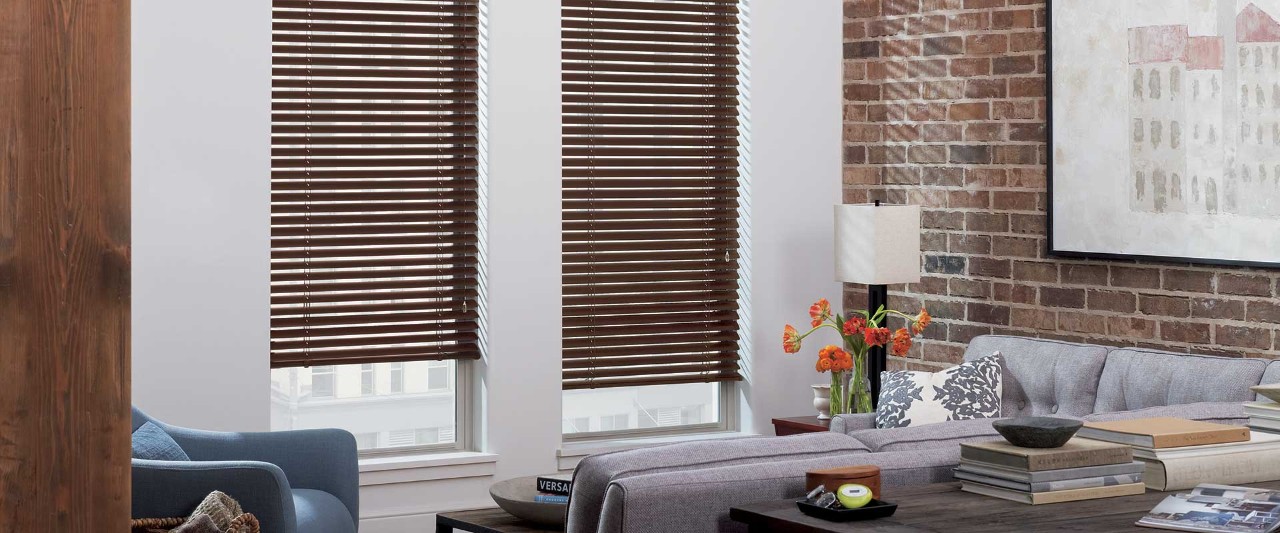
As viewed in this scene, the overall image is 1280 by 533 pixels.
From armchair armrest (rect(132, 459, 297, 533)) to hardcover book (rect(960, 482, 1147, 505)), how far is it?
1.82 metres

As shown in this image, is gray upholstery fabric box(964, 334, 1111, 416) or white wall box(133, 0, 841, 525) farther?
white wall box(133, 0, 841, 525)

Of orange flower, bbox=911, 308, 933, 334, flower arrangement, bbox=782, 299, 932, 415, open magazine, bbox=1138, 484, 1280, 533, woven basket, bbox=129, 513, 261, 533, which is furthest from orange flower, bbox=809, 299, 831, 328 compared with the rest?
open magazine, bbox=1138, 484, 1280, 533

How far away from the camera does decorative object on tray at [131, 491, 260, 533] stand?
3.41 meters

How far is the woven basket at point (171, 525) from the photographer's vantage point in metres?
3.43

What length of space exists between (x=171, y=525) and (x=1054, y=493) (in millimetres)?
2170

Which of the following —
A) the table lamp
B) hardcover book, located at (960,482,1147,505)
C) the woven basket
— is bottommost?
the woven basket

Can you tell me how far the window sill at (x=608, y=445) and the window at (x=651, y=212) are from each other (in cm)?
6

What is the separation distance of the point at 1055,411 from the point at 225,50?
313 centimetres

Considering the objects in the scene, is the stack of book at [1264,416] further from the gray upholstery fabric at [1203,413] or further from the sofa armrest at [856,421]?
the sofa armrest at [856,421]

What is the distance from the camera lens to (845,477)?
94.3 inches

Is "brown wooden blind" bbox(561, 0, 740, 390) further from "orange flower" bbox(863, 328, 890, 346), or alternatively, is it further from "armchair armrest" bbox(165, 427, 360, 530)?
"armchair armrest" bbox(165, 427, 360, 530)

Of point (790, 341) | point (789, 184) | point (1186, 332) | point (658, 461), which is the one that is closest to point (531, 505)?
point (658, 461)

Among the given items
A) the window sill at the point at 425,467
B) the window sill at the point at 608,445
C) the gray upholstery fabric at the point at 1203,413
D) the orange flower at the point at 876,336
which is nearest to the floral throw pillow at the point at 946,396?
the orange flower at the point at 876,336

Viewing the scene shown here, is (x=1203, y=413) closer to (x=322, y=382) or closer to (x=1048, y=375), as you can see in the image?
(x=1048, y=375)
